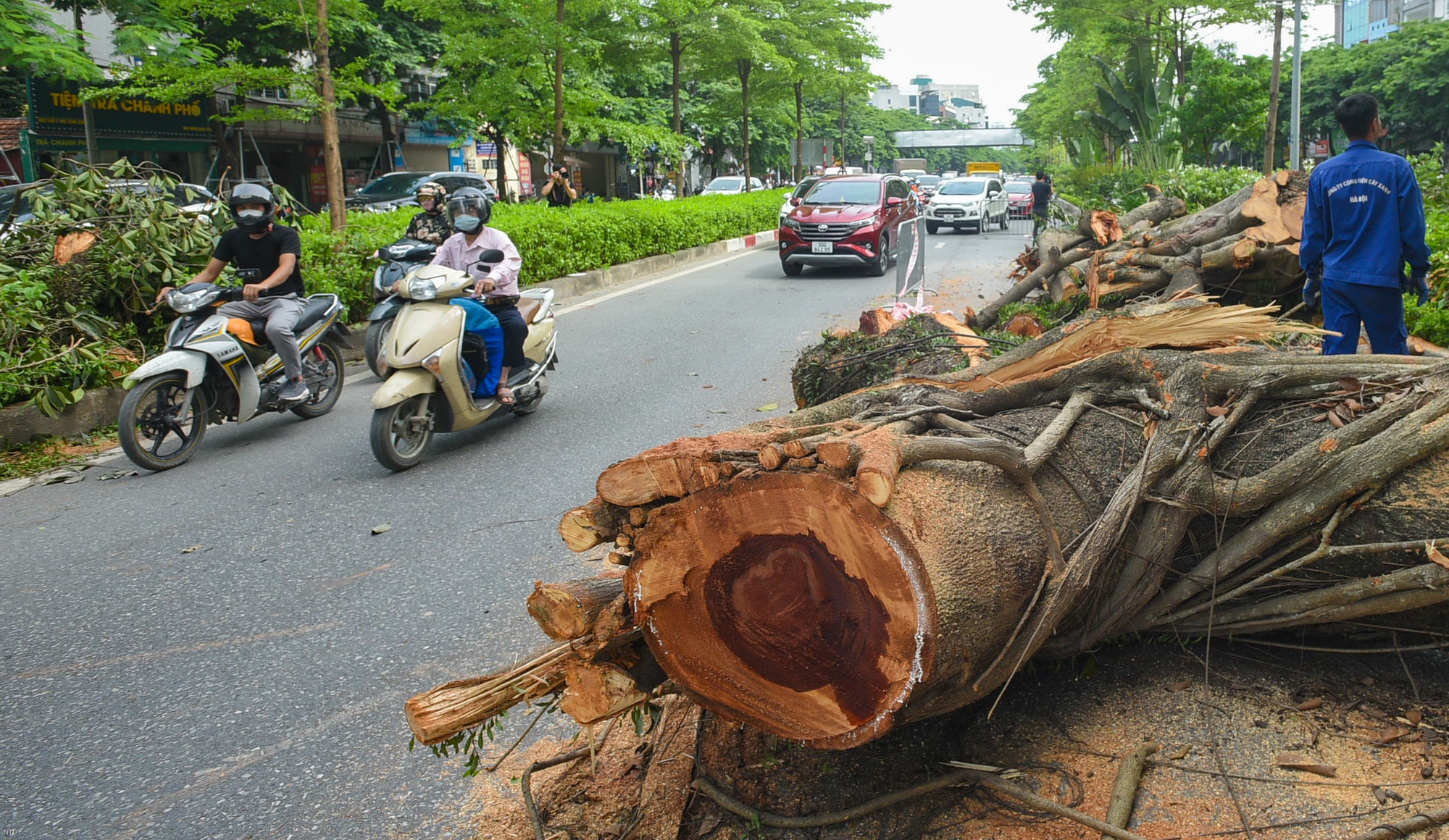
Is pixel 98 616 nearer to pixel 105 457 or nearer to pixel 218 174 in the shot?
pixel 105 457

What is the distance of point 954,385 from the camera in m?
3.39

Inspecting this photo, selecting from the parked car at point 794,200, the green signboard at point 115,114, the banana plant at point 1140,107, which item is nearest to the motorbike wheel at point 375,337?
the parked car at point 794,200

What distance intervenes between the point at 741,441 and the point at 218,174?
97.6ft

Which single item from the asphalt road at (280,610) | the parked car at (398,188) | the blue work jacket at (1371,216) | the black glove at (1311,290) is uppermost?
the parked car at (398,188)

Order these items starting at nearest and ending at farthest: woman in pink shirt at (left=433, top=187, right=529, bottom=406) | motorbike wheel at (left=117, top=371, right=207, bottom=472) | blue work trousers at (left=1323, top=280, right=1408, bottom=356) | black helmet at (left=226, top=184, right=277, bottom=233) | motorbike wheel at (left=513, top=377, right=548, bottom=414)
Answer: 1. blue work trousers at (left=1323, top=280, right=1408, bottom=356)
2. motorbike wheel at (left=117, top=371, right=207, bottom=472)
3. woman in pink shirt at (left=433, top=187, right=529, bottom=406)
4. black helmet at (left=226, top=184, right=277, bottom=233)
5. motorbike wheel at (left=513, top=377, right=548, bottom=414)

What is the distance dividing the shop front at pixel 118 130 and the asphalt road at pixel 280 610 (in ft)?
57.8

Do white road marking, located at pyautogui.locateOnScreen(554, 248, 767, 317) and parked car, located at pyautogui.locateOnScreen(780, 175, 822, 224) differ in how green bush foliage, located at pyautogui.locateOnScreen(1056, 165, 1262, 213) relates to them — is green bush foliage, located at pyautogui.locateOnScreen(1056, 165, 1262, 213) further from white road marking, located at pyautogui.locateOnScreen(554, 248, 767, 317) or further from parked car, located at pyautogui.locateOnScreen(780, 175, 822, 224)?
white road marking, located at pyautogui.locateOnScreen(554, 248, 767, 317)

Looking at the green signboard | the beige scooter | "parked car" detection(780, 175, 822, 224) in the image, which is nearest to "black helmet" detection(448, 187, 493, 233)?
the beige scooter

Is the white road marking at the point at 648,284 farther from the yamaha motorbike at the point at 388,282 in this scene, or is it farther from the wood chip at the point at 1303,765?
the wood chip at the point at 1303,765

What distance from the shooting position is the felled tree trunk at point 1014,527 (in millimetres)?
2336

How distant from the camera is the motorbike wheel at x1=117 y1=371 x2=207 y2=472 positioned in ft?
19.8

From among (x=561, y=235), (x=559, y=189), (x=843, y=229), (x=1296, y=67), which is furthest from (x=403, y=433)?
(x=1296, y=67)

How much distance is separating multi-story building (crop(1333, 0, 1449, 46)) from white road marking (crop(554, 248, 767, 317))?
41.2 meters

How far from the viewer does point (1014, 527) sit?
256 cm
